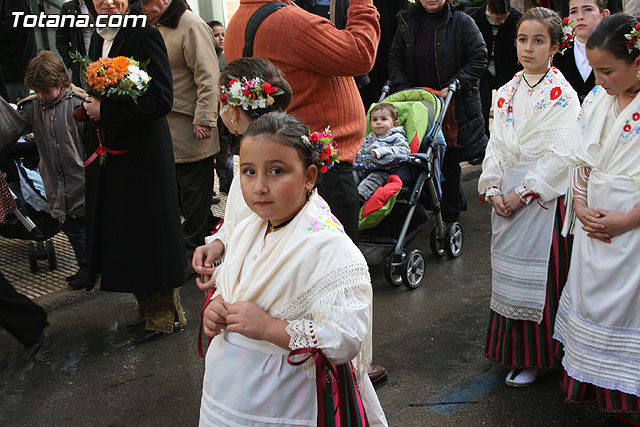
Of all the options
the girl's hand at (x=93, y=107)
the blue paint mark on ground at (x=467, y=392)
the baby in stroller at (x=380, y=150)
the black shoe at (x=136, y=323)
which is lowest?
the black shoe at (x=136, y=323)

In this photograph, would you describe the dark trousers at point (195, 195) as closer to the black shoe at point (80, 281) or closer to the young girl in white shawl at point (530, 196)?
the black shoe at point (80, 281)

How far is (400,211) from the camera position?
512 cm

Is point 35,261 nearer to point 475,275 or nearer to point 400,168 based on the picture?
point 400,168

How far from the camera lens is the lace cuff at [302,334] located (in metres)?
1.92

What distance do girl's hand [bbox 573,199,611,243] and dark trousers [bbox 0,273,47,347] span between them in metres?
3.17

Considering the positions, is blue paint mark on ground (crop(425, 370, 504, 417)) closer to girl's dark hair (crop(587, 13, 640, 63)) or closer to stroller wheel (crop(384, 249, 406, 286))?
stroller wheel (crop(384, 249, 406, 286))

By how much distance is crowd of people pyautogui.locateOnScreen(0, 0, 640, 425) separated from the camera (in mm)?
2020

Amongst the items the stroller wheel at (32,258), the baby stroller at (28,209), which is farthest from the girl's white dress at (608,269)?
the stroller wheel at (32,258)

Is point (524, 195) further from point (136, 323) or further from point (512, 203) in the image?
point (136, 323)

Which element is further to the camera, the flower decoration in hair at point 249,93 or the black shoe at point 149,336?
the black shoe at point 149,336

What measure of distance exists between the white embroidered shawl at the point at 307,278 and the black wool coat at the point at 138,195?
2.12 meters

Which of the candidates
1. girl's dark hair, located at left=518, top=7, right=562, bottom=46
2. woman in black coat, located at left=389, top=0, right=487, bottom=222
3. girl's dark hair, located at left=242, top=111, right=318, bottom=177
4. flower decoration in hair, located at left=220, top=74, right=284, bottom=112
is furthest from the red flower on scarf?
woman in black coat, located at left=389, top=0, right=487, bottom=222

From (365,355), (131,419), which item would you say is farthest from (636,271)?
(131,419)

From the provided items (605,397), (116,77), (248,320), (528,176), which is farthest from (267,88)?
(605,397)
